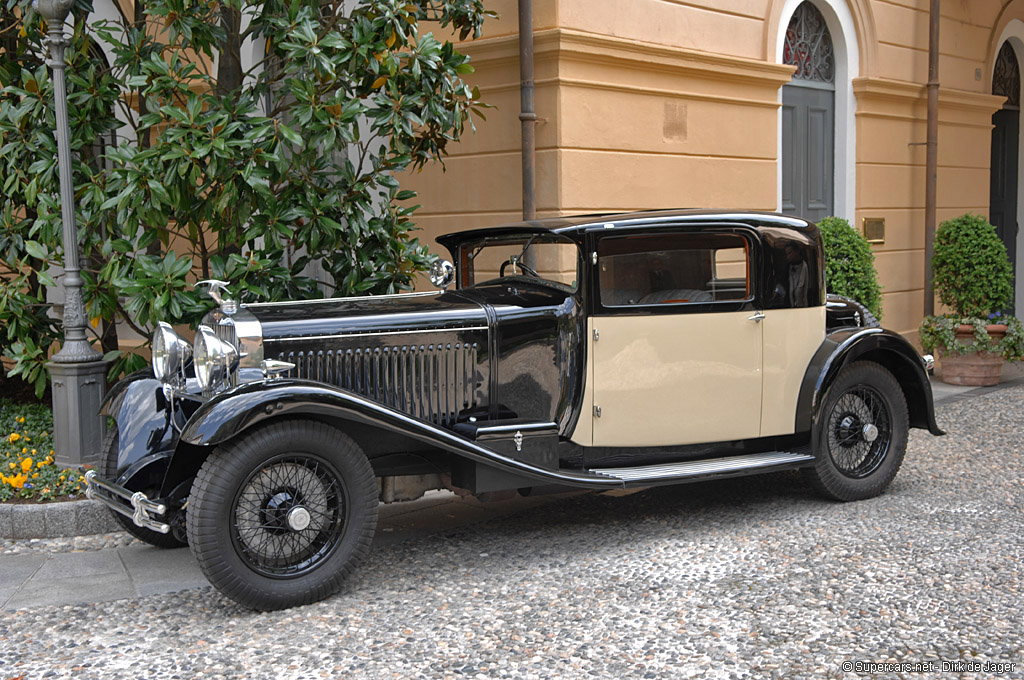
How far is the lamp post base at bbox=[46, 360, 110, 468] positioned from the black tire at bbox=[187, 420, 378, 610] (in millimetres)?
2252

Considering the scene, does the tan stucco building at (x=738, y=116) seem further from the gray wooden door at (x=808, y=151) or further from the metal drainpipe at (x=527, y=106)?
the metal drainpipe at (x=527, y=106)

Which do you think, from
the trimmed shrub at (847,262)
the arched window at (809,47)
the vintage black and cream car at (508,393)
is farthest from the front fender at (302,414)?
the arched window at (809,47)

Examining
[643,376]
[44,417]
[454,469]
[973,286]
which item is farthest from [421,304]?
[973,286]

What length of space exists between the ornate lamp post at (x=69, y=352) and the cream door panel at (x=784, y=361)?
3792mm

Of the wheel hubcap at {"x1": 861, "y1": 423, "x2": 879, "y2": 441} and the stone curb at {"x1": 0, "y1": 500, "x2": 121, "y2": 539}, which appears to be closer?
the stone curb at {"x1": 0, "y1": 500, "x2": 121, "y2": 539}

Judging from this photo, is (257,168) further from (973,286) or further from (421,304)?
(973,286)

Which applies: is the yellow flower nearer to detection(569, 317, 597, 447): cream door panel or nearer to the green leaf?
the green leaf

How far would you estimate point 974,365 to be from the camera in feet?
32.0

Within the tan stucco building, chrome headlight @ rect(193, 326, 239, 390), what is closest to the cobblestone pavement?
chrome headlight @ rect(193, 326, 239, 390)

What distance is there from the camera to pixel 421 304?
15.7ft

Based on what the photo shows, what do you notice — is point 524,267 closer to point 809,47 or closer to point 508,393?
point 508,393

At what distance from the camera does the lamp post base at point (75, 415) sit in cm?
577

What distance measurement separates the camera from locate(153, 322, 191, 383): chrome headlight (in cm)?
446

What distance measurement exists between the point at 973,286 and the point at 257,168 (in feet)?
25.3
